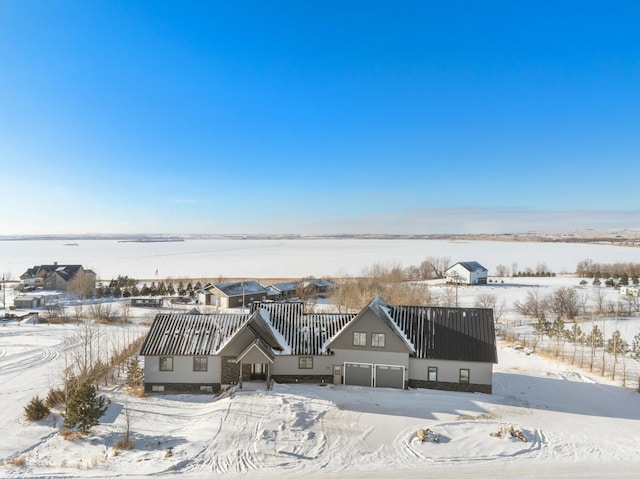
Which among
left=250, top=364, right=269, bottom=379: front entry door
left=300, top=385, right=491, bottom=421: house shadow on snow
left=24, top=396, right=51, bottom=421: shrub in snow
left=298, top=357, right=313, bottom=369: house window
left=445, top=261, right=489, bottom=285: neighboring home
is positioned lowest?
left=300, top=385, right=491, bottom=421: house shadow on snow

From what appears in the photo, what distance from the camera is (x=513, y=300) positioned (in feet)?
199

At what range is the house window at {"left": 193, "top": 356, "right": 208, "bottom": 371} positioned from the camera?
24734 millimetres

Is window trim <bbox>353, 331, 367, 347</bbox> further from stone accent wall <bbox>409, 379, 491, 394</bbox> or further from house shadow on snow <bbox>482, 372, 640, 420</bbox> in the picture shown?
house shadow on snow <bbox>482, 372, 640, 420</bbox>

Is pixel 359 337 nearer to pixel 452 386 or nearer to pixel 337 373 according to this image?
pixel 337 373

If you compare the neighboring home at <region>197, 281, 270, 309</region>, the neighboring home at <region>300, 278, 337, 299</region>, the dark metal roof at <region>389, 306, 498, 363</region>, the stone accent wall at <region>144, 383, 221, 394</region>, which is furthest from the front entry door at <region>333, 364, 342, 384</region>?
the neighboring home at <region>300, 278, 337, 299</region>

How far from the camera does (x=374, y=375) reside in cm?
2522

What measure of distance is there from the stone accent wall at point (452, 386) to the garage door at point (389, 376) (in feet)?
2.63

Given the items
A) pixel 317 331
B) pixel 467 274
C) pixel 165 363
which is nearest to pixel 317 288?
pixel 467 274

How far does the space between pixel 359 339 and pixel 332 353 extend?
78.2 inches

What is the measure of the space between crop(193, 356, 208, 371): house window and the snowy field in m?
1.77

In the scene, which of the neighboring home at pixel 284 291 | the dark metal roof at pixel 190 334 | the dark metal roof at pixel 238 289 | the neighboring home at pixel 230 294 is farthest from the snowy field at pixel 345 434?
the neighboring home at pixel 284 291

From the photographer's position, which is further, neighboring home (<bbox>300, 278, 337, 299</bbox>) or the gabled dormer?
neighboring home (<bbox>300, 278, 337, 299</bbox>)

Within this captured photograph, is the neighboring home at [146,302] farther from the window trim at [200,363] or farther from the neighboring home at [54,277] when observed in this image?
the window trim at [200,363]

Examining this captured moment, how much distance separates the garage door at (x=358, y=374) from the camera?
82.9 feet
